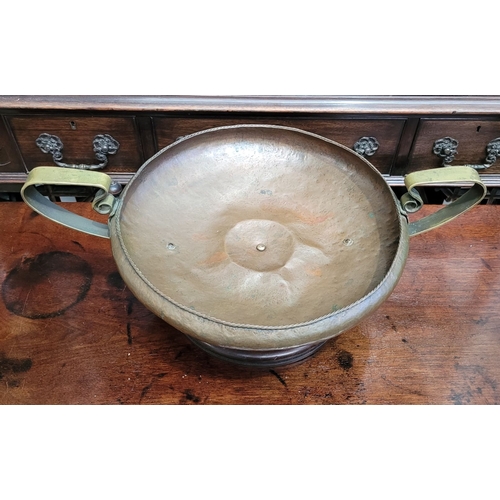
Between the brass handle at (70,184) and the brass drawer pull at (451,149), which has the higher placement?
the brass handle at (70,184)

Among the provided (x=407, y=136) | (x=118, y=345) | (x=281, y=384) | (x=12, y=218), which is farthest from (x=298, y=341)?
(x=12, y=218)

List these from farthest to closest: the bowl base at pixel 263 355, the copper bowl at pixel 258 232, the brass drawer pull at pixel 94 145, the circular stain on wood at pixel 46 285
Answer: the brass drawer pull at pixel 94 145
the circular stain on wood at pixel 46 285
the bowl base at pixel 263 355
the copper bowl at pixel 258 232

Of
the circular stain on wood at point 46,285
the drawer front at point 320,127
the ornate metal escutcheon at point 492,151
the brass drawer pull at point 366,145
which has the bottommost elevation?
the circular stain on wood at point 46,285

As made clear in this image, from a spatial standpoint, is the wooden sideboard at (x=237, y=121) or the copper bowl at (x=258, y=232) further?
the wooden sideboard at (x=237, y=121)

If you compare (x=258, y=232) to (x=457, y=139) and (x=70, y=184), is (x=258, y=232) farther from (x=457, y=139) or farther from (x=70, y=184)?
(x=457, y=139)

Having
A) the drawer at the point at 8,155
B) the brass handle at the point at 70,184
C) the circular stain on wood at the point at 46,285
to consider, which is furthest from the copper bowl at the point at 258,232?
the drawer at the point at 8,155

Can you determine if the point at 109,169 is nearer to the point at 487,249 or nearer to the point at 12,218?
the point at 12,218

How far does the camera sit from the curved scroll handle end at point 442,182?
0.90m

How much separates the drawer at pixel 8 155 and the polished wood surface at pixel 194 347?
0.13 meters

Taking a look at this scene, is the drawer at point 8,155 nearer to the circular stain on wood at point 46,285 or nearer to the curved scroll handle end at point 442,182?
the circular stain on wood at point 46,285

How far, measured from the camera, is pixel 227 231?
1032 mm

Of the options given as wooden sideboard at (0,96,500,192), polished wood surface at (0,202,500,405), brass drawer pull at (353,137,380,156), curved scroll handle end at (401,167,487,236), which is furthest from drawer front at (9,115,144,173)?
curved scroll handle end at (401,167,487,236)

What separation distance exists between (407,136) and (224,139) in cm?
39

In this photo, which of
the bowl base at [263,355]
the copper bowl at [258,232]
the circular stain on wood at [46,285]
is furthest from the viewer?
the circular stain on wood at [46,285]
